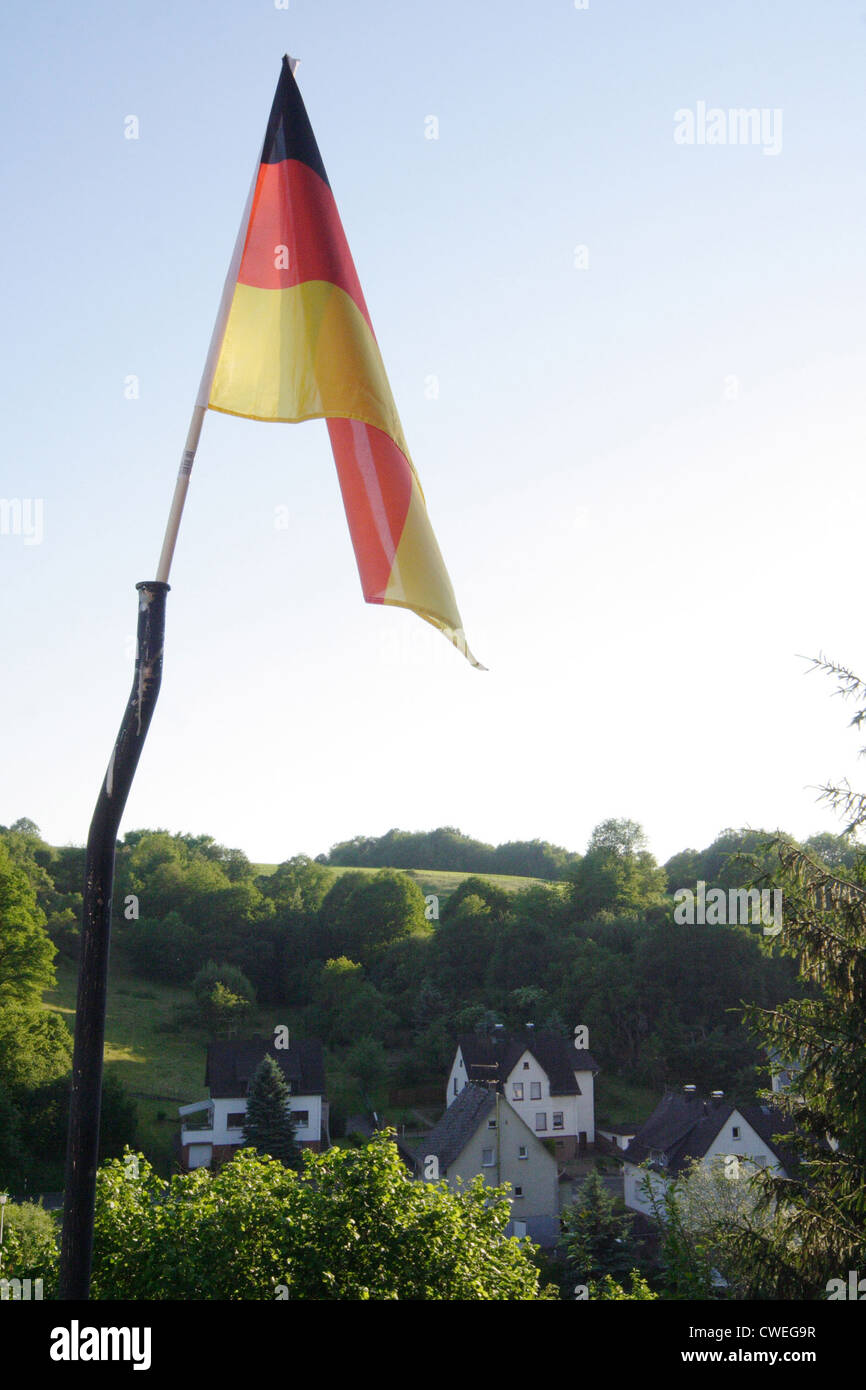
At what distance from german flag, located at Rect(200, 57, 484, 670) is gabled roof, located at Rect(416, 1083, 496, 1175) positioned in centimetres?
3789

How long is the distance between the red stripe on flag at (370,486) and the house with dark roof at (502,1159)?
119ft

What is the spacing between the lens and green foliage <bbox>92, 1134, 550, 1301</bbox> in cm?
1347

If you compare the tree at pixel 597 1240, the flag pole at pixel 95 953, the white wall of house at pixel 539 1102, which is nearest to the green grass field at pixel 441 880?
the white wall of house at pixel 539 1102

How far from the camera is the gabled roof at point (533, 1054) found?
1958 inches

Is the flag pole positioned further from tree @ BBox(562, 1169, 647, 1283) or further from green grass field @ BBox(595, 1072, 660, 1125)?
green grass field @ BBox(595, 1072, 660, 1125)

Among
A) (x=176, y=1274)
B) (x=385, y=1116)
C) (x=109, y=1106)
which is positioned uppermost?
(x=176, y=1274)

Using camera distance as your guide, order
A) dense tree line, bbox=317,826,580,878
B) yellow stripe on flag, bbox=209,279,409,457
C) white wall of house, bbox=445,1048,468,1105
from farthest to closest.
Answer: dense tree line, bbox=317,826,580,878 → white wall of house, bbox=445,1048,468,1105 → yellow stripe on flag, bbox=209,279,409,457

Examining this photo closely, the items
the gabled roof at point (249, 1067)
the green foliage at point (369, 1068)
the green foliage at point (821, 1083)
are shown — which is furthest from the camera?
the green foliage at point (369, 1068)

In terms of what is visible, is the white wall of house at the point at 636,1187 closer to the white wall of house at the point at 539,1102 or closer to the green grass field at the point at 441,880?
the white wall of house at the point at 539,1102

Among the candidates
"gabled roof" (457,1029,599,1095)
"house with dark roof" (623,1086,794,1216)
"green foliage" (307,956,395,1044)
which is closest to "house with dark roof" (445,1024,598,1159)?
"gabled roof" (457,1029,599,1095)
